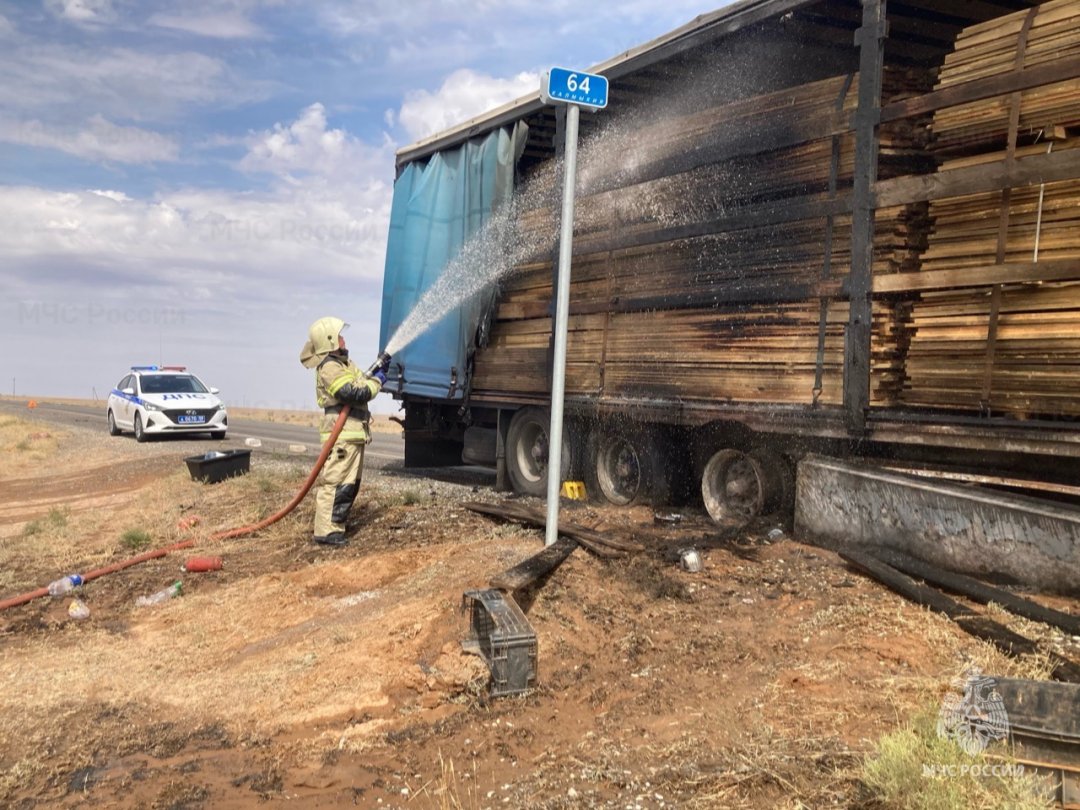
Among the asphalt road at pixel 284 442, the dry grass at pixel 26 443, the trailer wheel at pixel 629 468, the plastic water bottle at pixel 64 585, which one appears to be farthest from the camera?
the dry grass at pixel 26 443

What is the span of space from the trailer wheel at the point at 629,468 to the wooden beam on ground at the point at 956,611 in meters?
3.00

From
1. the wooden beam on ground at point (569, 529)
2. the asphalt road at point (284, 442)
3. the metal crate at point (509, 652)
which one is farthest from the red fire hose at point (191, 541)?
the asphalt road at point (284, 442)

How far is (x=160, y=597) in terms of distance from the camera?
291 inches

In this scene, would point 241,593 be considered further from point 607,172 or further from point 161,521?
point 607,172

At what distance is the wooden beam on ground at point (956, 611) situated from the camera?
4.51 metres

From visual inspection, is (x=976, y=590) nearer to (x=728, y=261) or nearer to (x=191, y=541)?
(x=728, y=261)

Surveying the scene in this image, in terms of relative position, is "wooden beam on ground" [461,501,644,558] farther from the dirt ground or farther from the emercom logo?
the emercom logo

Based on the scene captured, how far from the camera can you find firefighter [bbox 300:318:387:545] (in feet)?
27.9

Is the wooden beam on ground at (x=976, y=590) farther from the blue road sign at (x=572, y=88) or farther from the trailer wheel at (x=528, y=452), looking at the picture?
the trailer wheel at (x=528, y=452)

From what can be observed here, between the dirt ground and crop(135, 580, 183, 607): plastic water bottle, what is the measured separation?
0.26 feet

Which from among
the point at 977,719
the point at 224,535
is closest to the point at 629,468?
the point at 224,535

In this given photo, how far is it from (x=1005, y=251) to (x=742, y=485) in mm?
3117

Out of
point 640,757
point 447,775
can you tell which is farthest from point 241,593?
point 640,757

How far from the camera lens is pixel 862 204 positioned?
269 inches
